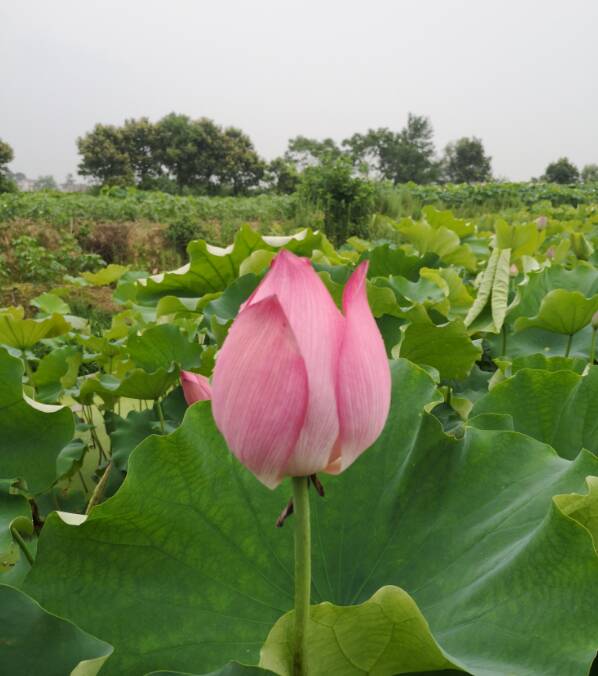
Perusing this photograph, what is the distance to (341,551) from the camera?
47 cm

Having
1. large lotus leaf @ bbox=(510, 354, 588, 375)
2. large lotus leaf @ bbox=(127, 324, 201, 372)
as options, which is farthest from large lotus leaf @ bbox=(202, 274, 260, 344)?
large lotus leaf @ bbox=(510, 354, 588, 375)

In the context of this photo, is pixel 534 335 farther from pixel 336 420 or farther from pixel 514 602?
pixel 336 420

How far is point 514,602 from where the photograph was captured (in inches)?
14.3

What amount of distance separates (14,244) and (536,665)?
8.28 metres

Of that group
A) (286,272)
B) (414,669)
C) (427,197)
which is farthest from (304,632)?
(427,197)

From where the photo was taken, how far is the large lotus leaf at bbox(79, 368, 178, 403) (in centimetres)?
93

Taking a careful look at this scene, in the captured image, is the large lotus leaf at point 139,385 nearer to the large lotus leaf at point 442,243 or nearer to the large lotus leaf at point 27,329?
the large lotus leaf at point 27,329

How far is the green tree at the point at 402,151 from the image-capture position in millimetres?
45125

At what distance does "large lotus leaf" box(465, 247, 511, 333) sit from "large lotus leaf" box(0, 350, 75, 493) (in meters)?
0.66

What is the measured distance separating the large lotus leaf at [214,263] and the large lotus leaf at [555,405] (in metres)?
0.68

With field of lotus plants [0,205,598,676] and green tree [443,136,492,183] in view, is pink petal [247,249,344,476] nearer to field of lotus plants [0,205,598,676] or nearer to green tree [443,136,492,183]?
field of lotus plants [0,205,598,676]

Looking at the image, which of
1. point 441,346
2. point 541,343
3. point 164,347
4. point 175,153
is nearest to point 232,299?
point 164,347

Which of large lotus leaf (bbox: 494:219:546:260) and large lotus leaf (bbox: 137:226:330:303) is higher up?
large lotus leaf (bbox: 494:219:546:260)

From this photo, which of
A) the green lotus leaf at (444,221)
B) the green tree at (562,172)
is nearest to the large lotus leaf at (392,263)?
the green lotus leaf at (444,221)
